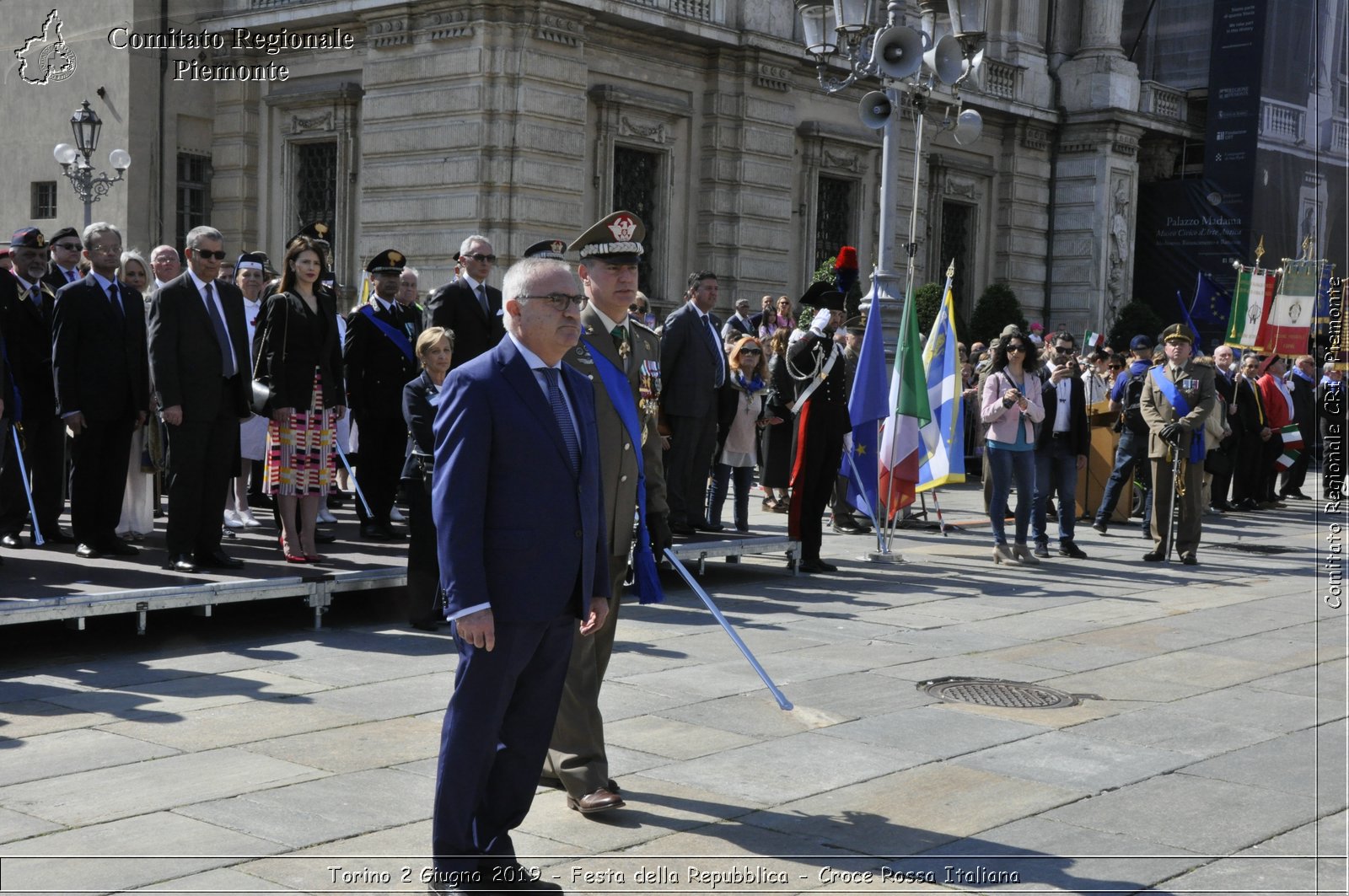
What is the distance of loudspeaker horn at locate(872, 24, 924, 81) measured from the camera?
1499 centimetres

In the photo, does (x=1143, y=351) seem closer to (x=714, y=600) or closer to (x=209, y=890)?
(x=714, y=600)

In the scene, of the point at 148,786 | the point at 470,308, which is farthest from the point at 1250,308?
the point at 148,786

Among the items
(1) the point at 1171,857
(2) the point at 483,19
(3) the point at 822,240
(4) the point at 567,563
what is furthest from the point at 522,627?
(3) the point at 822,240

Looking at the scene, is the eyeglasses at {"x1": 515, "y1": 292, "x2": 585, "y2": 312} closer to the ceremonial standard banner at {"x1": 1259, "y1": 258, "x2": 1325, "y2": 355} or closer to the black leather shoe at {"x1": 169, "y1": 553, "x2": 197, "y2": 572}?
the black leather shoe at {"x1": 169, "y1": 553, "x2": 197, "y2": 572}

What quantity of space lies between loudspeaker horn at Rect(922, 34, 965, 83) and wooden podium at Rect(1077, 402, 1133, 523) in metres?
4.60

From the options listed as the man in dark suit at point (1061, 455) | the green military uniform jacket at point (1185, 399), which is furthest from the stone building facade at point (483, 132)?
the green military uniform jacket at point (1185, 399)

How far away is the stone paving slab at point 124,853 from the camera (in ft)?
15.4

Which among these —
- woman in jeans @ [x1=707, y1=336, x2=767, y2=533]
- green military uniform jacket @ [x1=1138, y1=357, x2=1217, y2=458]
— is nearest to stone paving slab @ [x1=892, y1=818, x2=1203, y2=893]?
woman in jeans @ [x1=707, y1=336, x2=767, y2=533]

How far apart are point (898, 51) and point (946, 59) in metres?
1.08

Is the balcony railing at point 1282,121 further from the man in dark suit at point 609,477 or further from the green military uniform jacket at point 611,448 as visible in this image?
the green military uniform jacket at point 611,448

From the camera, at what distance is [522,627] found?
4.68 meters

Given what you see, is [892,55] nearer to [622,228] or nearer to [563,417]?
[622,228]

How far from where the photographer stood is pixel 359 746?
6430mm

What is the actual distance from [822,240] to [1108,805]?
23.1 meters
